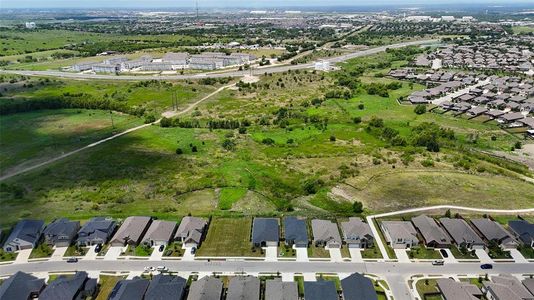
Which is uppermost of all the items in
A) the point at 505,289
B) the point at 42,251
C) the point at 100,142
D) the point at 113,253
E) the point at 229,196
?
the point at 100,142

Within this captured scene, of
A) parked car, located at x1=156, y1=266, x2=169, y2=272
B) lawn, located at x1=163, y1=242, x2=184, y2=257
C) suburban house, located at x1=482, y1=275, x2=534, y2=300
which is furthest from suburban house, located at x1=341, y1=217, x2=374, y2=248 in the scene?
parked car, located at x1=156, y1=266, x2=169, y2=272

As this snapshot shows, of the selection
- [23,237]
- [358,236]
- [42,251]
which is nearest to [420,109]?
[358,236]

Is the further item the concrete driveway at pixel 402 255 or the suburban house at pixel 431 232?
the suburban house at pixel 431 232

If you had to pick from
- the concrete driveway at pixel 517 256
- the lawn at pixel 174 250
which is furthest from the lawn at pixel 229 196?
the concrete driveway at pixel 517 256

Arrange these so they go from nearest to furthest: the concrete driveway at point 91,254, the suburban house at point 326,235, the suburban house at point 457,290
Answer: the suburban house at point 457,290
the concrete driveway at point 91,254
the suburban house at point 326,235

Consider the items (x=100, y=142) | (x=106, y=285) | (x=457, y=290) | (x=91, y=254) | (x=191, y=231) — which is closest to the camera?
(x=457, y=290)

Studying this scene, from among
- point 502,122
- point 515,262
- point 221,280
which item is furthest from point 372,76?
point 221,280

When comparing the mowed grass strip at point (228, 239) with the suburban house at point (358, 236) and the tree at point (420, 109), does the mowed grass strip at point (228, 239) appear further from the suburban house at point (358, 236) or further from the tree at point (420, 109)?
the tree at point (420, 109)

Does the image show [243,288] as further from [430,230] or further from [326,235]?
[430,230]

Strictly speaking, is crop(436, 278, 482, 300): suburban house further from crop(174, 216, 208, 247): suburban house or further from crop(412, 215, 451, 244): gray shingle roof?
crop(174, 216, 208, 247): suburban house
